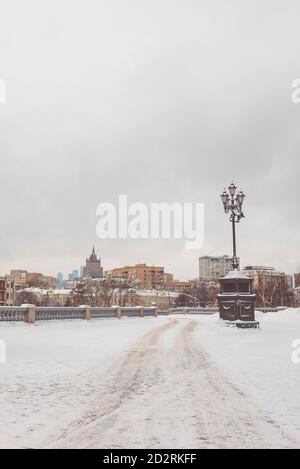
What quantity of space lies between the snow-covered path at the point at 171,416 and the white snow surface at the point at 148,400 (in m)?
0.01

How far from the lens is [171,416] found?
225 inches

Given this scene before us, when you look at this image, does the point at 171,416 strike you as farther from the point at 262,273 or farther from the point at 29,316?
the point at 262,273

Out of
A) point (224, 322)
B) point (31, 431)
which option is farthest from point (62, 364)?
point (224, 322)

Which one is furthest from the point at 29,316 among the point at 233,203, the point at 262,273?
the point at 262,273

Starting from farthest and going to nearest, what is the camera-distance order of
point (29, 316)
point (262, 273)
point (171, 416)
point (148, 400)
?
1. point (262, 273)
2. point (29, 316)
3. point (148, 400)
4. point (171, 416)

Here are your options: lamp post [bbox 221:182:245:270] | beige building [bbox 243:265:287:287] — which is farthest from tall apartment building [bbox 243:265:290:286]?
lamp post [bbox 221:182:245:270]

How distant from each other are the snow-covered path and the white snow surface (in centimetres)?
1

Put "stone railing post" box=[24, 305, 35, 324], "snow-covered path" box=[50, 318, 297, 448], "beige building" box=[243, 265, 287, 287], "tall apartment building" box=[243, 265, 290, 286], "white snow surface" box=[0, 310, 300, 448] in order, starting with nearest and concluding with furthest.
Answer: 1. "snow-covered path" box=[50, 318, 297, 448]
2. "white snow surface" box=[0, 310, 300, 448]
3. "stone railing post" box=[24, 305, 35, 324]
4. "beige building" box=[243, 265, 287, 287]
5. "tall apartment building" box=[243, 265, 290, 286]

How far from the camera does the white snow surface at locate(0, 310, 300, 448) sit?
4832 millimetres

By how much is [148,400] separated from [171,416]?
41.2 inches

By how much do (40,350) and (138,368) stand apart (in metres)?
4.80

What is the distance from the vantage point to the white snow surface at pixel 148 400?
4832 mm

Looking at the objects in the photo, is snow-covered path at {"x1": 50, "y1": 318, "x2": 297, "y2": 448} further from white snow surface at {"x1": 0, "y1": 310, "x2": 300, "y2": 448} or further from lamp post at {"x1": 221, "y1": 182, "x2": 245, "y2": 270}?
lamp post at {"x1": 221, "y1": 182, "x2": 245, "y2": 270}

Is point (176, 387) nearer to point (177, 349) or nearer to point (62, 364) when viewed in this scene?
point (62, 364)
